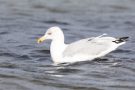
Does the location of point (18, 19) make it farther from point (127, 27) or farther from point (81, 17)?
point (127, 27)

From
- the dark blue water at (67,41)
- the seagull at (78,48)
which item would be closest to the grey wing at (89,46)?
the seagull at (78,48)

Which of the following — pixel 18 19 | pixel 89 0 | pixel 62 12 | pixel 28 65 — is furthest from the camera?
pixel 89 0

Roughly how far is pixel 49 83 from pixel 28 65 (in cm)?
179

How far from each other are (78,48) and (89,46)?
0.97 feet

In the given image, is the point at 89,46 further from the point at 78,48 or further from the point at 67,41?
the point at 67,41

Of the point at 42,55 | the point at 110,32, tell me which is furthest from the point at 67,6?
the point at 42,55

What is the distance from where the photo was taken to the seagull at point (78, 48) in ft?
40.8

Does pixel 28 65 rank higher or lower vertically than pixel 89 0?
lower

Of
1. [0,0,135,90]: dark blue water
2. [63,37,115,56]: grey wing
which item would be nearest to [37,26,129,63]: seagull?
[63,37,115,56]: grey wing

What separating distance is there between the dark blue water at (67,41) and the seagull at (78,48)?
0.18 metres

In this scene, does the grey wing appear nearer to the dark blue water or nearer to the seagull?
the seagull

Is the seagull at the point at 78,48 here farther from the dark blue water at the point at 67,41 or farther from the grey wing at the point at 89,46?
the dark blue water at the point at 67,41

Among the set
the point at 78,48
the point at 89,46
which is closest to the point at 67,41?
the point at 89,46

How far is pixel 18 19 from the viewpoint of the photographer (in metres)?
18.5
